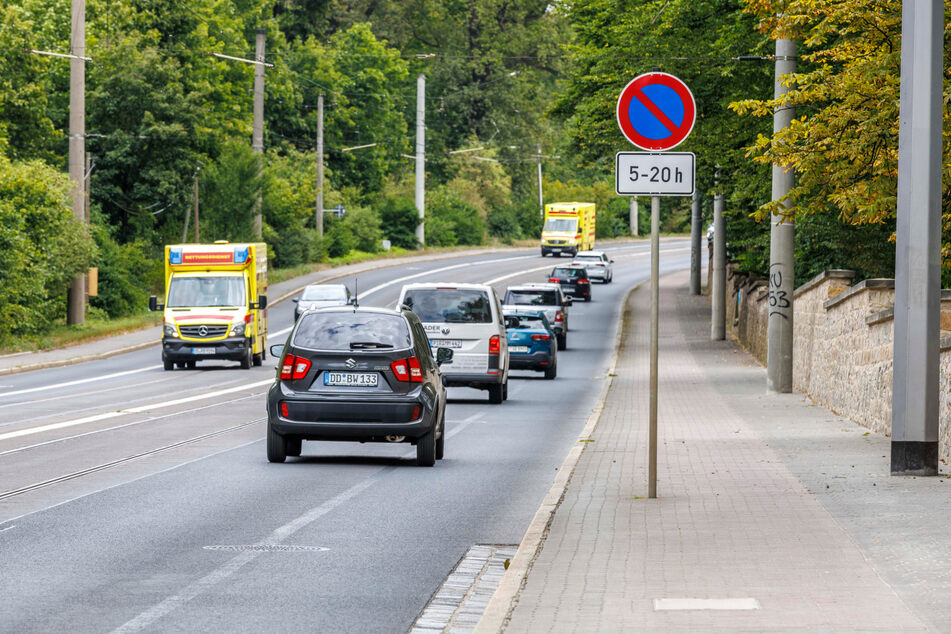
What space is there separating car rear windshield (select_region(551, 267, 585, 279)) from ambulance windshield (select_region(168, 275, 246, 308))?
1214 inches

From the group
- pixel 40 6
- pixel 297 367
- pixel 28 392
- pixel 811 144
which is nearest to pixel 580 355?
pixel 28 392

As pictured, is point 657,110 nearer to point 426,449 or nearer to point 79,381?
point 426,449

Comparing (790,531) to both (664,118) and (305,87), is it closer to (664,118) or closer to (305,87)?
(664,118)

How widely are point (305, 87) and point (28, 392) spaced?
71.2m

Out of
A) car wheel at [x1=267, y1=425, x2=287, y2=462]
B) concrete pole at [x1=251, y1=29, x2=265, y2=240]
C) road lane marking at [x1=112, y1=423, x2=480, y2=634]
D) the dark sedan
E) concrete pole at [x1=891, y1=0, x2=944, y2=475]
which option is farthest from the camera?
the dark sedan

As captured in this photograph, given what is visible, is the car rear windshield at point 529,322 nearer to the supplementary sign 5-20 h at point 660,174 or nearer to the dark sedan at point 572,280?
the supplementary sign 5-20 h at point 660,174

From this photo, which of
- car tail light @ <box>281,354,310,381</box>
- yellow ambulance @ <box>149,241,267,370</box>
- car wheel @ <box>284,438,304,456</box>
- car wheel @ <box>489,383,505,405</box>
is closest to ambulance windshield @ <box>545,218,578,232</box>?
yellow ambulance @ <box>149,241,267,370</box>

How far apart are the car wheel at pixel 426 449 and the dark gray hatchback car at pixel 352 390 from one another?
10 millimetres

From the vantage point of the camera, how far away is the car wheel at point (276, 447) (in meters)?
15.5

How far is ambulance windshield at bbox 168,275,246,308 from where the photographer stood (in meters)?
36.3

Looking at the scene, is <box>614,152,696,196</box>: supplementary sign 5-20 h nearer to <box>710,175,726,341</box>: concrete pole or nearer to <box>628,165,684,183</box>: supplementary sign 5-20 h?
<box>628,165,684,183</box>: supplementary sign 5-20 h

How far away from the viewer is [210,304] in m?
36.3

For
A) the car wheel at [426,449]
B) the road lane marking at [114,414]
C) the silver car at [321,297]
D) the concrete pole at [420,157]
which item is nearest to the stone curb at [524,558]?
the car wheel at [426,449]

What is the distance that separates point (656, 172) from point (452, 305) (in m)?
13.4
